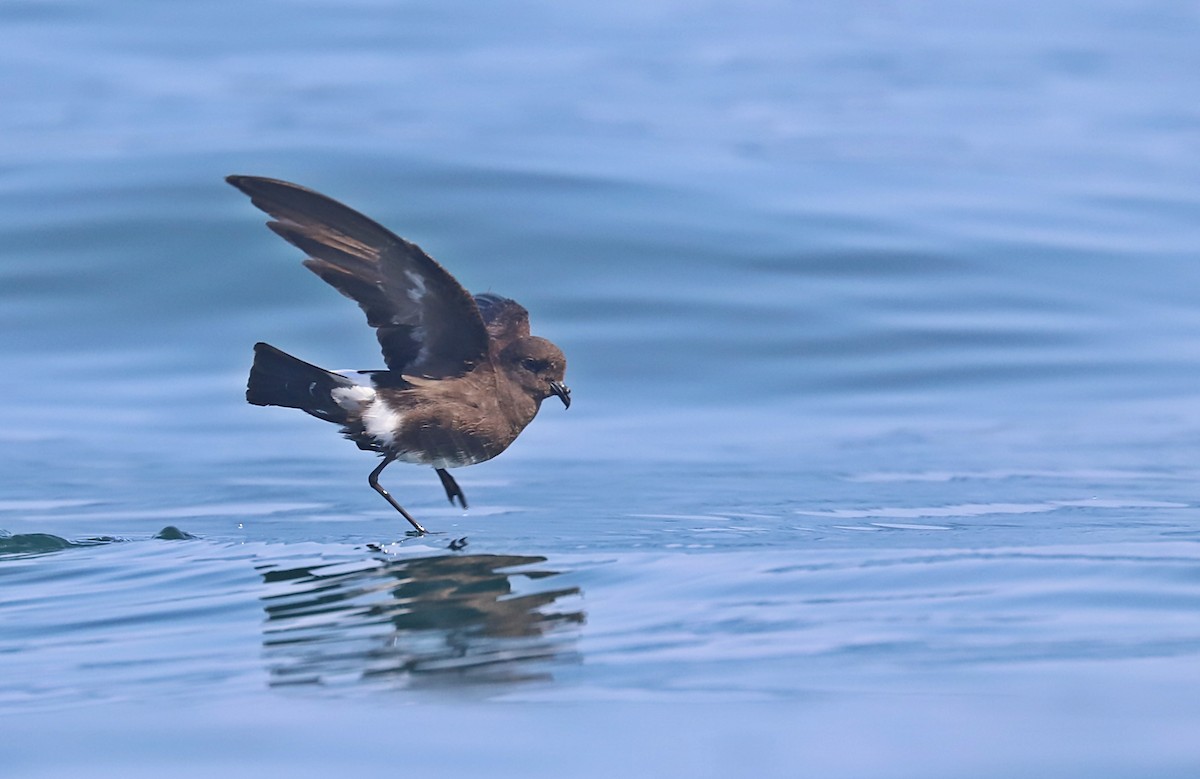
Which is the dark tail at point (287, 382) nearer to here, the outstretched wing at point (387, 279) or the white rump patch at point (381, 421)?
the white rump patch at point (381, 421)

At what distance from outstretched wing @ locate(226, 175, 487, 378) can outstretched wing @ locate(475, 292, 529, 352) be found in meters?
0.39

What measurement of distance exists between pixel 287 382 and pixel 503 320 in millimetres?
1207

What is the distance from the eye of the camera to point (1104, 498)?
7.87m

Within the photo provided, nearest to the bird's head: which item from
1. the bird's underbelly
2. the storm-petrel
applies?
the storm-petrel

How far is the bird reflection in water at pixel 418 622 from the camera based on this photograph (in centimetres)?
452

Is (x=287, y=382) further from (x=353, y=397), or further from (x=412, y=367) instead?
(x=412, y=367)

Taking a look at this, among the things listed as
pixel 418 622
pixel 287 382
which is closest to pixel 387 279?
pixel 287 382

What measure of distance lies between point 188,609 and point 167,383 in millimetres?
5806

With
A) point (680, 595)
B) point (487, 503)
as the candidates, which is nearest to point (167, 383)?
point (487, 503)

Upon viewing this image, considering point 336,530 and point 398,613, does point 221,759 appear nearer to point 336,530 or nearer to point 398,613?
point 398,613

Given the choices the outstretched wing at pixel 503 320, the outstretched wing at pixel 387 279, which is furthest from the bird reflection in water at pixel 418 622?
the outstretched wing at pixel 503 320

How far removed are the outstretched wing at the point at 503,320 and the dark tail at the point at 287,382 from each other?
2.57ft

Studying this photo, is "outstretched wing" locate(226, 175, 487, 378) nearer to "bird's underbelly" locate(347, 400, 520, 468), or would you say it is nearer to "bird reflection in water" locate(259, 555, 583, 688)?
"bird's underbelly" locate(347, 400, 520, 468)

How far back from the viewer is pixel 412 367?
685 centimetres
